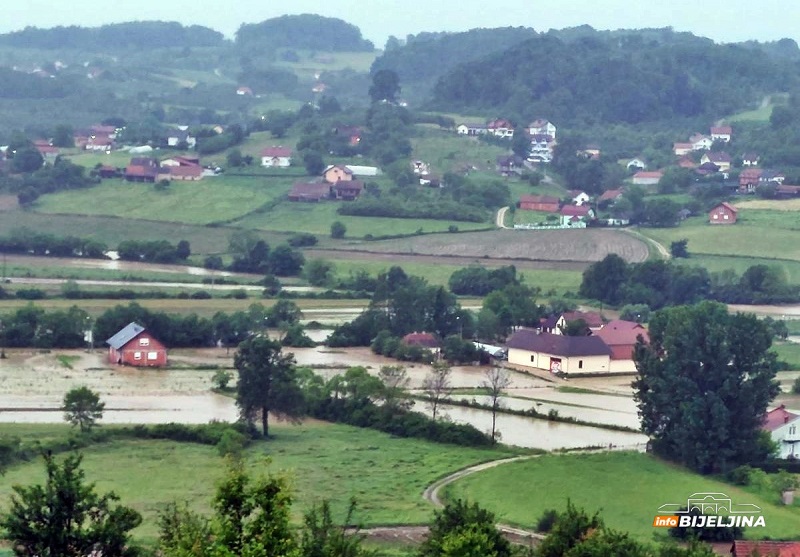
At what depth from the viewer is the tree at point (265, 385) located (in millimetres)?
21922

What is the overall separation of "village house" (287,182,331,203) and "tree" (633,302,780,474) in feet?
92.8

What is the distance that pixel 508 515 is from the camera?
17.4 metres

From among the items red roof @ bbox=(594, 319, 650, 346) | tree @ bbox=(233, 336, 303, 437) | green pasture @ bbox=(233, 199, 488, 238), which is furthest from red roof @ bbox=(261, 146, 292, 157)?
tree @ bbox=(233, 336, 303, 437)

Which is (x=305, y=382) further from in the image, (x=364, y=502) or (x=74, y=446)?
(x=364, y=502)

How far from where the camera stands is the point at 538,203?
4984 centimetres

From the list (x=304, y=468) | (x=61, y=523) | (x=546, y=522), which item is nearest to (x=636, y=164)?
(x=304, y=468)

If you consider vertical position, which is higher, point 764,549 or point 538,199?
point 764,549

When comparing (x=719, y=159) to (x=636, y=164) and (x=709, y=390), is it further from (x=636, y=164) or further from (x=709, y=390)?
(x=709, y=390)

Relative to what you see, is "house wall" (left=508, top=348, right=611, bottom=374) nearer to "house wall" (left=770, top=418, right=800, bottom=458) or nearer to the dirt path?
"house wall" (left=770, top=418, right=800, bottom=458)

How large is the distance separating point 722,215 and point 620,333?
57.4ft

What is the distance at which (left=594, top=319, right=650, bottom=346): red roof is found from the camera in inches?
1158

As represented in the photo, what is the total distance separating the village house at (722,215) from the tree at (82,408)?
28.0 m

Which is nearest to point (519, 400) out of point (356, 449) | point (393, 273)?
point (356, 449)

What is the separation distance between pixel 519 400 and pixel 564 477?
627cm
